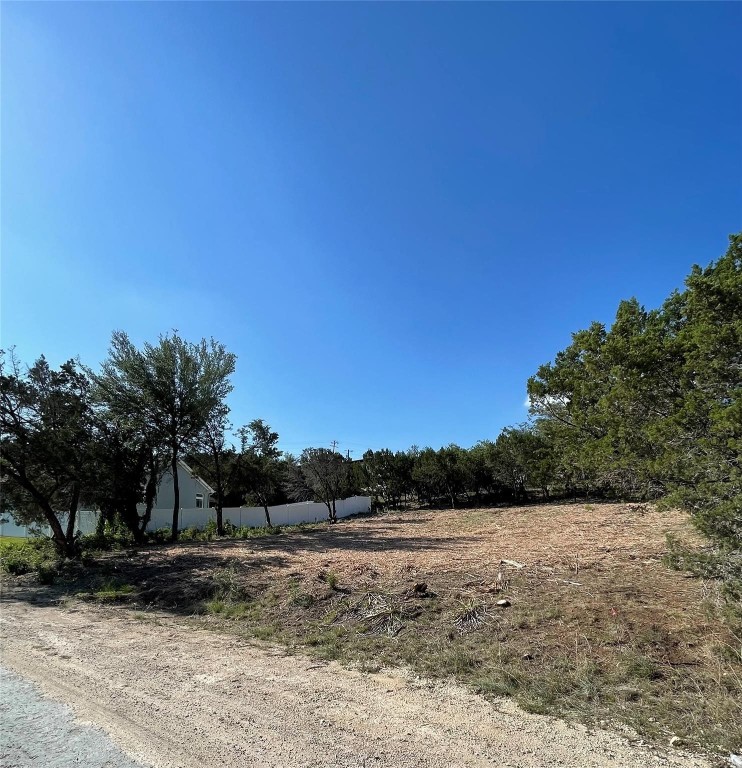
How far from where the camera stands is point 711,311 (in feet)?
16.5

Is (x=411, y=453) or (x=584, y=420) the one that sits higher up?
(x=411, y=453)

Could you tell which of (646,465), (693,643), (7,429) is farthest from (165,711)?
(7,429)

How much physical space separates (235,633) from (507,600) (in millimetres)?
4027

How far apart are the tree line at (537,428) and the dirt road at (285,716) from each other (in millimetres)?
2766

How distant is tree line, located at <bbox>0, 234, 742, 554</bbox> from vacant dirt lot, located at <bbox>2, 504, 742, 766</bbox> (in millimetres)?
1523

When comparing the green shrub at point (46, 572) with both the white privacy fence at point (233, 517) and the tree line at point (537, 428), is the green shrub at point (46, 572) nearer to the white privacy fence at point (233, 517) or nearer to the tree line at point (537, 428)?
the tree line at point (537, 428)

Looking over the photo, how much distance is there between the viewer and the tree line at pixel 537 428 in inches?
192

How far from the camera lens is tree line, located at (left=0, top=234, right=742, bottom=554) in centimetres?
487

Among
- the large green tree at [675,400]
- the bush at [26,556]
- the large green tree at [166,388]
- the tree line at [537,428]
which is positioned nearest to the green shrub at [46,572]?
the bush at [26,556]

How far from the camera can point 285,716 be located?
3879 mm

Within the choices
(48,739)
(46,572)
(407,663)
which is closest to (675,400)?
(407,663)

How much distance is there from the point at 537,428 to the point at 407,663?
9356 millimetres

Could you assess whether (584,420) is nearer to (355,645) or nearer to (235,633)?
(355,645)

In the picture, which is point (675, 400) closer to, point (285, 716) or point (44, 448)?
point (285, 716)
